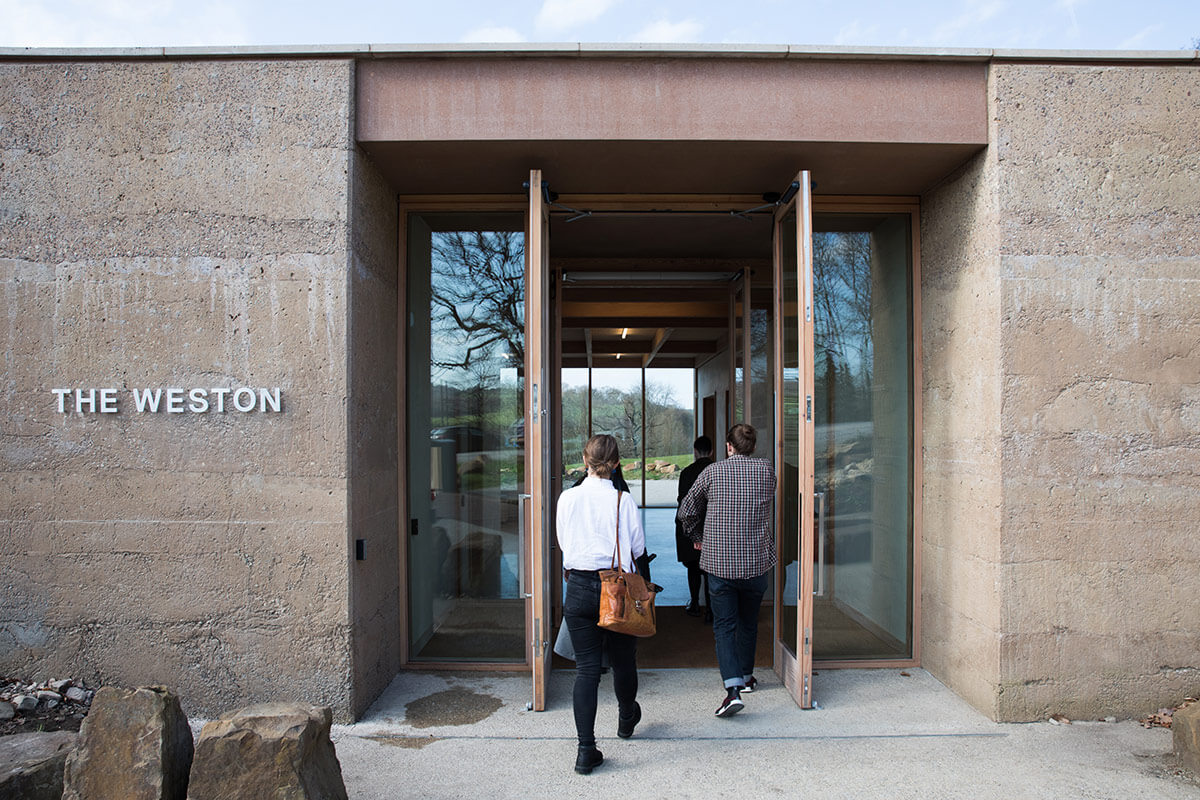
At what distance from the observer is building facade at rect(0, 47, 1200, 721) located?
4152mm

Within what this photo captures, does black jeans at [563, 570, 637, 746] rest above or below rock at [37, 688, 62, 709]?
above

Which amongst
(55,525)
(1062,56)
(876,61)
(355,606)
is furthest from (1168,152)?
(55,525)

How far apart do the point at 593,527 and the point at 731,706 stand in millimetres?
1416

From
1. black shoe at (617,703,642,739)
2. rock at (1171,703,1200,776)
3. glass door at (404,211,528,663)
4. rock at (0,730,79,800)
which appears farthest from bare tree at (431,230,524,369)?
rock at (1171,703,1200,776)

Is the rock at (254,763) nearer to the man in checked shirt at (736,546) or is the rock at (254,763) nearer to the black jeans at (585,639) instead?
the black jeans at (585,639)

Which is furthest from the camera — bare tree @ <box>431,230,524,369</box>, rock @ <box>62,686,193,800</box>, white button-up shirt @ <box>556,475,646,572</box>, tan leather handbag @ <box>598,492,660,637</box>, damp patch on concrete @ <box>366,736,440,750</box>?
bare tree @ <box>431,230,524,369</box>

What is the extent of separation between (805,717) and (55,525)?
4346 mm

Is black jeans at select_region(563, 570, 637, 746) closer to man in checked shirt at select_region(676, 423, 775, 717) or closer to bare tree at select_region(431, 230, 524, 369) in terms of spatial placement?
man in checked shirt at select_region(676, 423, 775, 717)

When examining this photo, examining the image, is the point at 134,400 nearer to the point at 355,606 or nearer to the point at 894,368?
the point at 355,606

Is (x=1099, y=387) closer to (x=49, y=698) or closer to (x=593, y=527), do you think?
(x=593, y=527)

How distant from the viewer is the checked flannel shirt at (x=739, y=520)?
4.29 metres

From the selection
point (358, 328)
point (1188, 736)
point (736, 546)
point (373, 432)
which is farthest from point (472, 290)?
point (1188, 736)

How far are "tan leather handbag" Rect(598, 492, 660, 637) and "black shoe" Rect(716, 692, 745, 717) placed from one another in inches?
35.1

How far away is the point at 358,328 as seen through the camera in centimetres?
430
